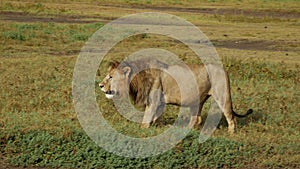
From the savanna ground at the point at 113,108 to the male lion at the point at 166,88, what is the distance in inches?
10.7

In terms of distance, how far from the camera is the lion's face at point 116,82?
26.6ft

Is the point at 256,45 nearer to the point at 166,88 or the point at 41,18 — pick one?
the point at 41,18

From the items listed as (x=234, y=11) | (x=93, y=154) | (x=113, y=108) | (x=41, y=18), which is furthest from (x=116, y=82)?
(x=234, y=11)

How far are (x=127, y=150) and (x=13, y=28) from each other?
1349cm

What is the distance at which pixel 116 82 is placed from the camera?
8102 mm

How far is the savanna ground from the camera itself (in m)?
6.93

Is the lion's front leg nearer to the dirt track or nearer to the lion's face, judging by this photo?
the lion's face

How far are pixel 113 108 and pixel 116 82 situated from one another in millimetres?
1075

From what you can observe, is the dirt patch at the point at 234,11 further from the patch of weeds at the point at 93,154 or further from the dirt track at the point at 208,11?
the patch of weeds at the point at 93,154

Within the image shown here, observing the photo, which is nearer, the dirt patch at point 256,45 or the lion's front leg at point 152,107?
the lion's front leg at point 152,107

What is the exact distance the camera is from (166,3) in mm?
40125

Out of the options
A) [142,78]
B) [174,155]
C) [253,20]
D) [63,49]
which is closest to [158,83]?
[142,78]

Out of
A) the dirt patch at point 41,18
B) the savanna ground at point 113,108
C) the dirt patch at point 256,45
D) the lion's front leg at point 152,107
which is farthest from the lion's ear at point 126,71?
the dirt patch at point 41,18

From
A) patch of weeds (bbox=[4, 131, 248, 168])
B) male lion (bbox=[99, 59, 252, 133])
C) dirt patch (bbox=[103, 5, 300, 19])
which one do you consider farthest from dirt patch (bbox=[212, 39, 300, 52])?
dirt patch (bbox=[103, 5, 300, 19])
